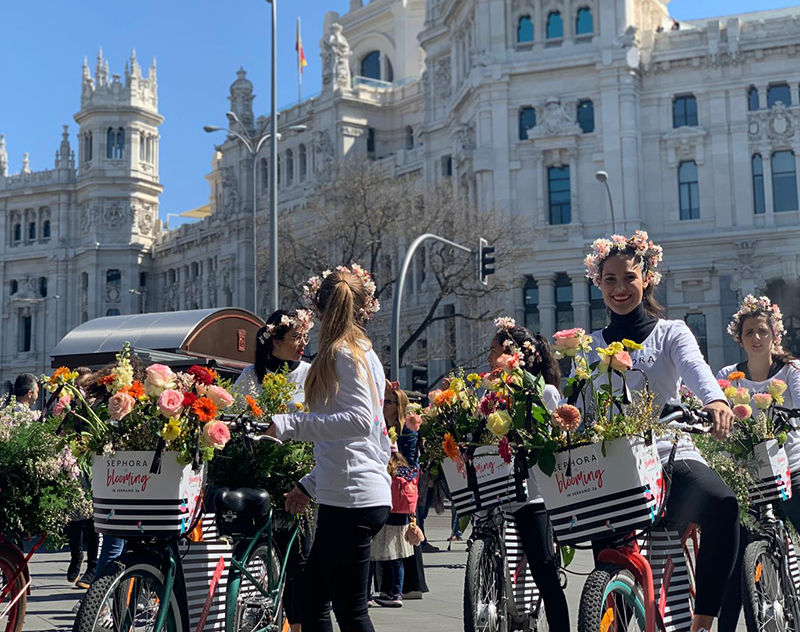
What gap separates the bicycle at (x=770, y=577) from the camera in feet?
18.8

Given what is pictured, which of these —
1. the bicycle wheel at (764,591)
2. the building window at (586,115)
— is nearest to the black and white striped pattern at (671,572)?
the bicycle wheel at (764,591)

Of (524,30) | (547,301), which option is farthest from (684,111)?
(547,301)

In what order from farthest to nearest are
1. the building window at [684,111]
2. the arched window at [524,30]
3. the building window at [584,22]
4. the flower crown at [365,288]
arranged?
the arched window at [524,30] → the building window at [584,22] → the building window at [684,111] → the flower crown at [365,288]

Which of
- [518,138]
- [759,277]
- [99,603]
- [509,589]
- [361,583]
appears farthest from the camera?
[518,138]

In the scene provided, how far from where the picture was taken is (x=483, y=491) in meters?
6.12

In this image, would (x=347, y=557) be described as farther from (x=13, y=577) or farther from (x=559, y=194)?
(x=559, y=194)

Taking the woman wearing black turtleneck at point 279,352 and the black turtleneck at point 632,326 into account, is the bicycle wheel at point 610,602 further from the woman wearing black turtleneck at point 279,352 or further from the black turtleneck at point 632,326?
the woman wearing black turtleneck at point 279,352

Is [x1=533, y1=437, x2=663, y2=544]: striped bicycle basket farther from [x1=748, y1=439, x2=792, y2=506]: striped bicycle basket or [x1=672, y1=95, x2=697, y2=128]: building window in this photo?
[x1=672, y1=95, x2=697, y2=128]: building window

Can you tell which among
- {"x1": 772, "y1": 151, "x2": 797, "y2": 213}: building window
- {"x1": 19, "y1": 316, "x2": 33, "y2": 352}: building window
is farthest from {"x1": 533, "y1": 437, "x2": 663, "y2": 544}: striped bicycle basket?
{"x1": 19, "y1": 316, "x2": 33, "y2": 352}: building window

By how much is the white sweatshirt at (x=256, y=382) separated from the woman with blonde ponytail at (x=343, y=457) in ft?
3.36

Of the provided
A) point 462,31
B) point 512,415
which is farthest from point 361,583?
point 462,31

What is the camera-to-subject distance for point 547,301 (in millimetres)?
47531

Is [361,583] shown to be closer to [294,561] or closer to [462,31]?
[294,561]

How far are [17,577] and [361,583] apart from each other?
2249 millimetres
